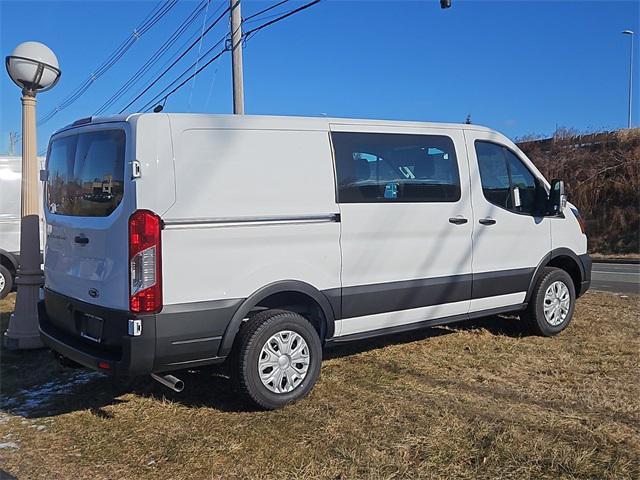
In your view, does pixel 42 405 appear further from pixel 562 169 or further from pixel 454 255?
pixel 562 169

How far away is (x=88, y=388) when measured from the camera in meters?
5.01

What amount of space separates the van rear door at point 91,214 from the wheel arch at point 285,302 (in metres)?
0.76

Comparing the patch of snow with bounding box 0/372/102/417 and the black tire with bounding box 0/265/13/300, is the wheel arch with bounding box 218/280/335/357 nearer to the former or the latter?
the patch of snow with bounding box 0/372/102/417

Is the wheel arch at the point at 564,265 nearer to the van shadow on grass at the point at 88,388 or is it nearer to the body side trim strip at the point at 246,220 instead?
the van shadow on grass at the point at 88,388

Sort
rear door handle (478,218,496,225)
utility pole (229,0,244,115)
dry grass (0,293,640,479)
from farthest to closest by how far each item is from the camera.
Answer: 1. utility pole (229,0,244,115)
2. rear door handle (478,218,496,225)
3. dry grass (0,293,640,479)

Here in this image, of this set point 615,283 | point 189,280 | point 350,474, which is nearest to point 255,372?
point 189,280

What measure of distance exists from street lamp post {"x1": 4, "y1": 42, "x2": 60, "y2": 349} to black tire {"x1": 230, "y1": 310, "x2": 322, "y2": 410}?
309cm

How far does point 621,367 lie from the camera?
521cm

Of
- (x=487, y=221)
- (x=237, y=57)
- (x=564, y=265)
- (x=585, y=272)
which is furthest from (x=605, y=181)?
(x=487, y=221)

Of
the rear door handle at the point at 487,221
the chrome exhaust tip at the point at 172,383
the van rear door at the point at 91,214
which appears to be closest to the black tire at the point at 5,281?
the van rear door at the point at 91,214

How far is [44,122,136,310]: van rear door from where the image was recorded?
391 centimetres

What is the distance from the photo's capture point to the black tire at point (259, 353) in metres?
4.22

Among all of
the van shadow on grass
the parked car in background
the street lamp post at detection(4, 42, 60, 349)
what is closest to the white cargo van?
the van shadow on grass

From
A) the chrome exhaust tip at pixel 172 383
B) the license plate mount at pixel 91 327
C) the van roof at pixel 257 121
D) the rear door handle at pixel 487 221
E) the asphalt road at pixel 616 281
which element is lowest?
the asphalt road at pixel 616 281
